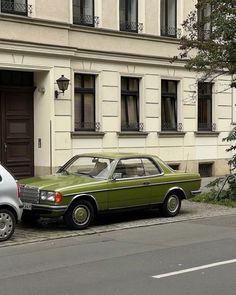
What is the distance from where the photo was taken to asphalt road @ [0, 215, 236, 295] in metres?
6.68

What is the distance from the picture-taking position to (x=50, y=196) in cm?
1090

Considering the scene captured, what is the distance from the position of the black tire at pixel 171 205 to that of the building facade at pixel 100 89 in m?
6.00

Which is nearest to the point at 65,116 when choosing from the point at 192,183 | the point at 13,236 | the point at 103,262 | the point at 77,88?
the point at 77,88

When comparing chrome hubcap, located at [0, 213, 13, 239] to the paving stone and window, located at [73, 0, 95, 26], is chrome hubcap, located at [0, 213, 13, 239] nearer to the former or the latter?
the paving stone

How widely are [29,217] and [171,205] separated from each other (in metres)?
3.24

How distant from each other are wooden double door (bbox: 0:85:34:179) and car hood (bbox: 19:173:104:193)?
6.37m

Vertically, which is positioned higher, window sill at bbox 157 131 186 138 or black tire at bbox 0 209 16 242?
window sill at bbox 157 131 186 138

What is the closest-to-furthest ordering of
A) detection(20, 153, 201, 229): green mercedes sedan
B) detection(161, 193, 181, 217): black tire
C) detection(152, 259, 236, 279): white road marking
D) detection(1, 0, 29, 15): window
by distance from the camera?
1. detection(152, 259, 236, 279): white road marking
2. detection(20, 153, 201, 229): green mercedes sedan
3. detection(161, 193, 181, 217): black tire
4. detection(1, 0, 29, 15): window

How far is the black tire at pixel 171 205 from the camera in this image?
12.9m

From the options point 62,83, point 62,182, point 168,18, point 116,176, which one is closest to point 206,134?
point 168,18

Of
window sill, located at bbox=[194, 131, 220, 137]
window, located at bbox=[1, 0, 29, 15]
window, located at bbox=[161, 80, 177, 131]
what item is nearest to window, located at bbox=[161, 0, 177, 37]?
window, located at bbox=[161, 80, 177, 131]

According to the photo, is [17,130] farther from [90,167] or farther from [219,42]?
[219,42]

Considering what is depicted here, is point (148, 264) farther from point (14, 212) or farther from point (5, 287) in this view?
point (14, 212)

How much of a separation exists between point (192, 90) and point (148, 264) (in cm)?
1515
